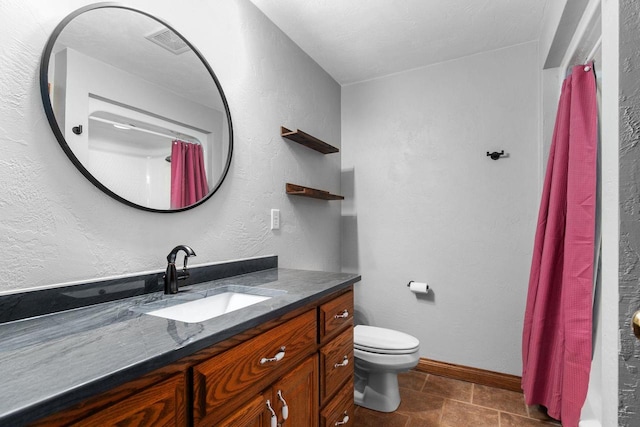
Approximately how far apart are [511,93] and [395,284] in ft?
5.43

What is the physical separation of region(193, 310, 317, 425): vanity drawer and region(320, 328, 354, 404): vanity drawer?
162 mm

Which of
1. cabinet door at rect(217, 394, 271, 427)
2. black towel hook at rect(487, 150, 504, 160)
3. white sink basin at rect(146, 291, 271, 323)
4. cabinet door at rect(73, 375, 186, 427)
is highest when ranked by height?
black towel hook at rect(487, 150, 504, 160)

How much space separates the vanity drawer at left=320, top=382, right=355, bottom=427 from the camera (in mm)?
1272

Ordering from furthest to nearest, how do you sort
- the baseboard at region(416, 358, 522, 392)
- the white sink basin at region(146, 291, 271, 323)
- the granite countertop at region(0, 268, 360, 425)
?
the baseboard at region(416, 358, 522, 392) < the white sink basin at region(146, 291, 271, 323) < the granite countertop at region(0, 268, 360, 425)

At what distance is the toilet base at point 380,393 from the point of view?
6.44 ft

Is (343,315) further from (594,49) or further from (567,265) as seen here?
(594,49)

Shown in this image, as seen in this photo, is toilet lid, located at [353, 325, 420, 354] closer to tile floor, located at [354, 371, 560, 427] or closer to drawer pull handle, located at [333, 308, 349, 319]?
tile floor, located at [354, 371, 560, 427]

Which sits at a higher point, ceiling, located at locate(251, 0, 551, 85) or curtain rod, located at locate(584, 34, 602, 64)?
ceiling, located at locate(251, 0, 551, 85)

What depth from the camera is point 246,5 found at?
1.79 meters

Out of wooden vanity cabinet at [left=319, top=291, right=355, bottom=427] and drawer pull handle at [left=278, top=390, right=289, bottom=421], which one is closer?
drawer pull handle at [left=278, top=390, right=289, bottom=421]

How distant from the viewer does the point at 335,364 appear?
1.35 metres

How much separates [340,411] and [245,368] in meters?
0.77

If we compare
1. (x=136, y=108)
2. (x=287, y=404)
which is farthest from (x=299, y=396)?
(x=136, y=108)

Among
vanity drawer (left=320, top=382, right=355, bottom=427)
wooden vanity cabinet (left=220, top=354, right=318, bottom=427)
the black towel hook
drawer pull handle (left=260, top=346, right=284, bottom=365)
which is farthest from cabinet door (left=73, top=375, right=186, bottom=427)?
the black towel hook
